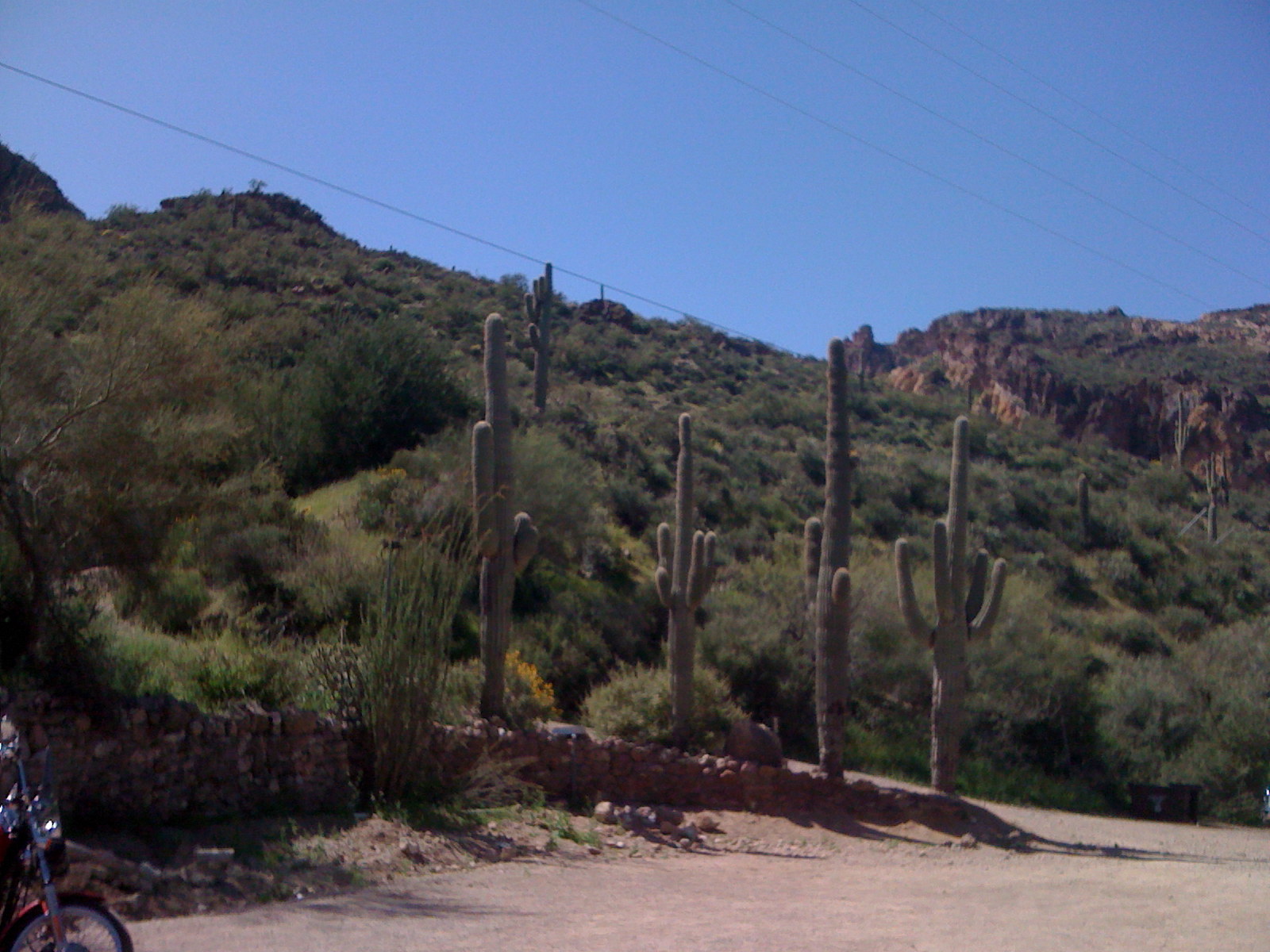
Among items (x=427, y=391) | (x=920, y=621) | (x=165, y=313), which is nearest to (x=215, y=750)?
(x=165, y=313)

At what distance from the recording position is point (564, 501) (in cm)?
2414

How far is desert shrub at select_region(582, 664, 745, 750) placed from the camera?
1762 centimetres

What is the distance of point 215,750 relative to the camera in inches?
412

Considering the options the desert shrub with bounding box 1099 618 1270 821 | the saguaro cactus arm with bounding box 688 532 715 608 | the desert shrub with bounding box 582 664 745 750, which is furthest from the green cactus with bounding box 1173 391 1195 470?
the saguaro cactus arm with bounding box 688 532 715 608

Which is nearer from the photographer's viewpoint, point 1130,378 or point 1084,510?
point 1084,510

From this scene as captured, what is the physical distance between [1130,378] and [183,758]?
6551 cm

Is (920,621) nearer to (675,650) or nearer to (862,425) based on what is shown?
(675,650)

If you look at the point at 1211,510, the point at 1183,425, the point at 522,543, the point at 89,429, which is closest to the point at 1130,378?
the point at 1183,425

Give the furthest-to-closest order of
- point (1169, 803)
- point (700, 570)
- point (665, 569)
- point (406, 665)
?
point (1169, 803) < point (665, 569) < point (700, 570) < point (406, 665)

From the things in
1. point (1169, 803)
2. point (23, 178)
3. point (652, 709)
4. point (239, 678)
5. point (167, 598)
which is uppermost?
point (23, 178)

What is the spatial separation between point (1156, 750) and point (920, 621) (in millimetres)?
9087

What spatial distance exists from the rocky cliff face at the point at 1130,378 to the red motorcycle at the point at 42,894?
51.6m

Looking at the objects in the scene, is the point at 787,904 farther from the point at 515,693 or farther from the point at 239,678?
the point at 515,693

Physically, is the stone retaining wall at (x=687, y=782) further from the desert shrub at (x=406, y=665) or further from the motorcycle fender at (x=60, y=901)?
the motorcycle fender at (x=60, y=901)
